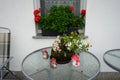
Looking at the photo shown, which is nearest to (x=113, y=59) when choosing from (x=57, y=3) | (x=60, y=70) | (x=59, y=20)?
(x=60, y=70)

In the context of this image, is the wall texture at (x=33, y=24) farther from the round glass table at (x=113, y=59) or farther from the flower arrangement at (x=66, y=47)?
the flower arrangement at (x=66, y=47)

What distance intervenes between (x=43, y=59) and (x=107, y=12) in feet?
4.18

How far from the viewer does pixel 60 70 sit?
83.1 inches

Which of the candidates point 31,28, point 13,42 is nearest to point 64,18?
point 31,28

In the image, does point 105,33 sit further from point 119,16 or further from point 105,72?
point 105,72

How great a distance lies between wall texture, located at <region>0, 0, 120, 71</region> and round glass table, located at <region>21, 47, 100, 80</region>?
2.06 ft

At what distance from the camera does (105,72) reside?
10.3 ft

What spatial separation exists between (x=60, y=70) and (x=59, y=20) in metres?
0.94

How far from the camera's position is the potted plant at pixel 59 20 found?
9.09ft

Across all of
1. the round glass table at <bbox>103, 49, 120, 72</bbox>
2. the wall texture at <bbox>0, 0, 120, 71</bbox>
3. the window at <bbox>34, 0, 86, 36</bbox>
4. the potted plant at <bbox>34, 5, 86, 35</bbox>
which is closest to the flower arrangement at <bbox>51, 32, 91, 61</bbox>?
the round glass table at <bbox>103, 49, 120, 72</bbox>

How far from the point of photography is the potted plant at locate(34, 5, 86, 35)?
2770 millimetres

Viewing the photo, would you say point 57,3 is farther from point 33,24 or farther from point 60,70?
point 60,70

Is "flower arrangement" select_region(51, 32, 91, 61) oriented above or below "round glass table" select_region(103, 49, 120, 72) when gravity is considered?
above

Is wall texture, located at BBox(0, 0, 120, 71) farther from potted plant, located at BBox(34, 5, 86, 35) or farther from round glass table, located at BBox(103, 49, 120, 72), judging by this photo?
round glass table, located at BBox(103, 49, 120, 72)
